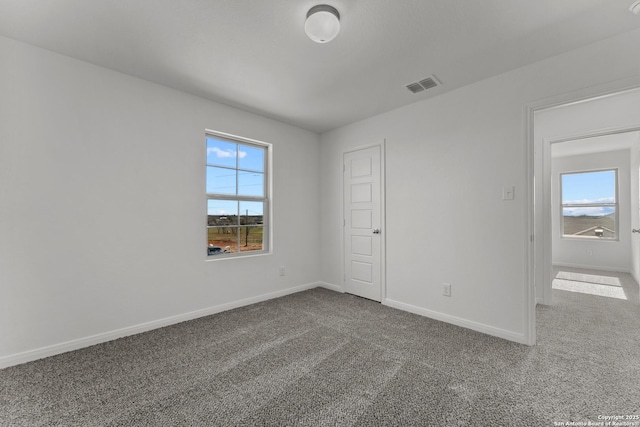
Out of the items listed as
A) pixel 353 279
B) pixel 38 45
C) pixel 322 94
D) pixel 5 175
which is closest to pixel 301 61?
pixel 322 94

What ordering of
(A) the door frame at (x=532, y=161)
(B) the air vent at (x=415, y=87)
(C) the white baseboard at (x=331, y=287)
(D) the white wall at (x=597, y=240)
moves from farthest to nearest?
(D) the white wall at (x=597, y=240), (C) the white baseboard at (x=331, y=287), (B) the air vent at (x=415, y=87), (A) the door frame at (x=532, y=161)

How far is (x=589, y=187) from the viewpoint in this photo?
5.94 meters

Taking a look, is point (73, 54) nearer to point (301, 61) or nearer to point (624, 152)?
point (301, 61)

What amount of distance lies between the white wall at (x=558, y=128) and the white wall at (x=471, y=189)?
3.98 ft

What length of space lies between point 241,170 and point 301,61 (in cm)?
172

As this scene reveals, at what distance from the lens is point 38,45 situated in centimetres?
228

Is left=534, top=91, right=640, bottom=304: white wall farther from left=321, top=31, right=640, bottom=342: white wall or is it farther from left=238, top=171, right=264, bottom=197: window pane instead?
left=238, top=171, right=264, bottom=197: window pane

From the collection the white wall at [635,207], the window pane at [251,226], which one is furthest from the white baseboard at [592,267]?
the window pane at [251,226]

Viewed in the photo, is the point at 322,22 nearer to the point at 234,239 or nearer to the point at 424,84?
the point at 424,84

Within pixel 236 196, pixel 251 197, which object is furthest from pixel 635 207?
pixel 236 196

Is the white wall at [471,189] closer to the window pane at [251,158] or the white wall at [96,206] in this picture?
the window pane at [251,158]

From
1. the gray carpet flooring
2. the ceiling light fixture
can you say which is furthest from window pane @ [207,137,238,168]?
the ceiling light fixture

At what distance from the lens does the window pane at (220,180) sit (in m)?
3.41

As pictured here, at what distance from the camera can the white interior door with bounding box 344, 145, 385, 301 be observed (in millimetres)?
3803
